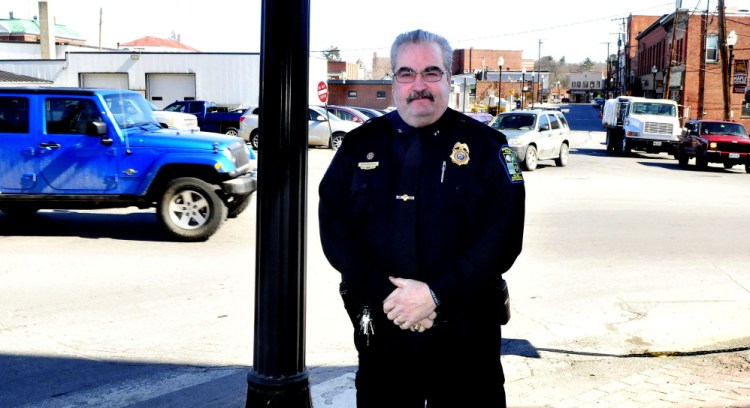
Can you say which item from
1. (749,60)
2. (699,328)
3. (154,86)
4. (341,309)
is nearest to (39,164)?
(341,309)

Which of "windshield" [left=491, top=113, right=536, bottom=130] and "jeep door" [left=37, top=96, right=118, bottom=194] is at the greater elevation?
"windshield" [left=491, top=113, right=536, bottom=130]

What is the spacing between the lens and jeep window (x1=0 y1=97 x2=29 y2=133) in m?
10.2

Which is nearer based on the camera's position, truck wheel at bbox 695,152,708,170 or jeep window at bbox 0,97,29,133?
jeep window at bbox 0,97,29,133

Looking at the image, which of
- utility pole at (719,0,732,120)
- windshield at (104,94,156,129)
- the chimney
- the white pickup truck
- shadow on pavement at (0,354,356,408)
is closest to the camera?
shadow on pavement at (0,354,356,408)

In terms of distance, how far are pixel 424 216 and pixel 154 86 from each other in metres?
Result: 47.6

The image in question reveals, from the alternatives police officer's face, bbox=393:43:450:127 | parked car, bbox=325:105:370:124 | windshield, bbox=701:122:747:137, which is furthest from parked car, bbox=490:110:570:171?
police officer's face, bbox=393:43:450:127

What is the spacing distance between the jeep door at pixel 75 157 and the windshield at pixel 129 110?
0.23 m

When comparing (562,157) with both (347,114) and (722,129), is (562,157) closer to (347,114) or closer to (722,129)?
(722,129)

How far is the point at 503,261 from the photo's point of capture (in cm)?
271

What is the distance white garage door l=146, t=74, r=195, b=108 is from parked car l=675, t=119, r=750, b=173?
2997cm

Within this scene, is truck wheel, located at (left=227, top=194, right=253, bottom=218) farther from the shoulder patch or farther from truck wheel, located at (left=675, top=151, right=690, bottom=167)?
truck wheel, located at (left=675, top=151, right=690, bottom=167)

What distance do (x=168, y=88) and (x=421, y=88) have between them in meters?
47.1

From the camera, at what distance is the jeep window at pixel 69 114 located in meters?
10.2

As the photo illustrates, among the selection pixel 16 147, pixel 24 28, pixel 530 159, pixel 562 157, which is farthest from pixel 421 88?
pixel 24 28
